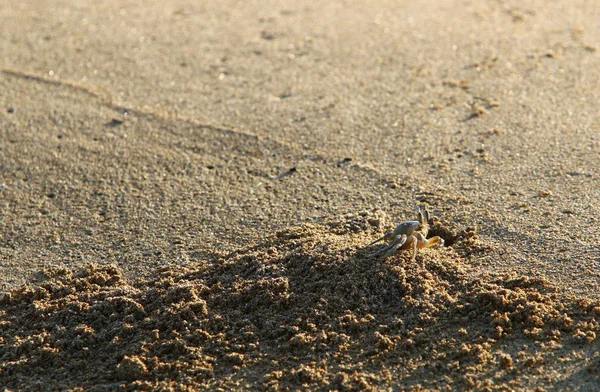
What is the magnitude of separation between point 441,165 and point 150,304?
4.68ft

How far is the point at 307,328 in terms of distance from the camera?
228 cm

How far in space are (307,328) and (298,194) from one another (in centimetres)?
88

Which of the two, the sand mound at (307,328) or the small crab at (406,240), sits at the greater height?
the small crab at (406,240)

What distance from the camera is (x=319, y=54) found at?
14.1ft

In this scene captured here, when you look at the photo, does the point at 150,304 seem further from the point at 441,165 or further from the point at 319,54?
the point at 319,54

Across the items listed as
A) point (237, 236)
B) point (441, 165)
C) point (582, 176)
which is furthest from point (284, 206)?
point (582, 176)

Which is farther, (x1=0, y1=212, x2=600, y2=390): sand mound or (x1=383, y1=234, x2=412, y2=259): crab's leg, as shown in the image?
(x1=383, y1=234, x2=412, y2=259): crab's leg

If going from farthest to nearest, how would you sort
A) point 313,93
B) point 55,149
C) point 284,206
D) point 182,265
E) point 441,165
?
point 313,93 < point 55,149 < point 441,165 < point 284,206 < point 182,265

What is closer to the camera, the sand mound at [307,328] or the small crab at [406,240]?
the sand mound at [307,328]

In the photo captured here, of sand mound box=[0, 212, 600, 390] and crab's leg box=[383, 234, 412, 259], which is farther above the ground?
crab's leg box=[383, 234, 412, 259]

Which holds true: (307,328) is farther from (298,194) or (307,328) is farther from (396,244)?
(298,194)

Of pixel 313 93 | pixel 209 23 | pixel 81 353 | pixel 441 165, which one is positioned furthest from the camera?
pixel 209 23

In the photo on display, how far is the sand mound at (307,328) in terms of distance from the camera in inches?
84.0

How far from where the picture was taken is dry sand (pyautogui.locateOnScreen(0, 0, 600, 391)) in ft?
7.29
